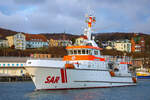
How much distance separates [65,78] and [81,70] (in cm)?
237

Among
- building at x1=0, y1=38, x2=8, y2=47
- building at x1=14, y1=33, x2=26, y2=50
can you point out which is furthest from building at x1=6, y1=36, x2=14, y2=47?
building at x1=14, y1=33, x2=26, y2=50

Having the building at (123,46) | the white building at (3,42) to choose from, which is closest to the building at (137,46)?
the building at (123,46)

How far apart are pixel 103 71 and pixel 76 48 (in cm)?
467

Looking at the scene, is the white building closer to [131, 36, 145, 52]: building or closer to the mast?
[131, 36, 145, 52]: building

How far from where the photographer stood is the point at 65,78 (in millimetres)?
30531

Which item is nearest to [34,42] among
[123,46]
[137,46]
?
[123,46]

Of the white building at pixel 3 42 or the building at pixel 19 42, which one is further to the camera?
the white building at pixel 3 42

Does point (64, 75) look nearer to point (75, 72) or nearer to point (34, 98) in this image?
point (75, 72)

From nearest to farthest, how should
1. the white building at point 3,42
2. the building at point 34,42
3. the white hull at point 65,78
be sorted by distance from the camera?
the white hull at point 65,78 < the white building at point 3,42 < the building at point 34,42

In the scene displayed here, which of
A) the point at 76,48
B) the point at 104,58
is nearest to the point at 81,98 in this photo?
the point at 76,48

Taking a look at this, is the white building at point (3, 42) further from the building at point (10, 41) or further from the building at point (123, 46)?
the building at point (123, 46)

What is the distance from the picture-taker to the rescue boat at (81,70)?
29.8 metres

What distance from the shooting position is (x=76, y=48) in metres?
34.1

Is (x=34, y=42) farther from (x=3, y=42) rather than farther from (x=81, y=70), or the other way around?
(x=81, y=70)
